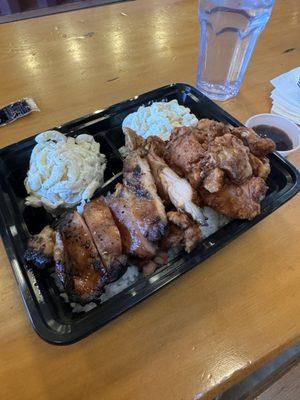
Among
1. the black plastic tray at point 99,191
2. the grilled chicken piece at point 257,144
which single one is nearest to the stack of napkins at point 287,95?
the black plastic tray at point 99,191

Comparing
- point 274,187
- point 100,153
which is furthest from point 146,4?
point 274,187

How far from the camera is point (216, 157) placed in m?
1.06

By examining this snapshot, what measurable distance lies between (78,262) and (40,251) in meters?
0.12

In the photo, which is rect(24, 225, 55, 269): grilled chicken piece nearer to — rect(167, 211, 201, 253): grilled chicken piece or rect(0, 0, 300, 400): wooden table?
rect(0, 0, 300, 400): wooden table

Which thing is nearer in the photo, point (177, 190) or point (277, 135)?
point (177, 190)

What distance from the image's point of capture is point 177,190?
1.02 metres

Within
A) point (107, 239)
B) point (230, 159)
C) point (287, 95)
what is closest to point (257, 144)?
point (230, 159)

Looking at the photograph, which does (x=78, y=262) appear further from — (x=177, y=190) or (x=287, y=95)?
(x=287, y=95)

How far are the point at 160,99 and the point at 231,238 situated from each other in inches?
33.0

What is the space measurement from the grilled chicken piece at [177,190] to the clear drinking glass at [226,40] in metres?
0.94

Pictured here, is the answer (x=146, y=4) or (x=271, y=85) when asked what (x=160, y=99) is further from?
(x=146, y=4)

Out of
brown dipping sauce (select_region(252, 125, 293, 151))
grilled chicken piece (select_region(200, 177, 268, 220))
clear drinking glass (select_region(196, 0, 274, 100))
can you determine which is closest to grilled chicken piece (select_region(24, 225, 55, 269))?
grilled chicken piece (select_region(200, 177, 268, 220))

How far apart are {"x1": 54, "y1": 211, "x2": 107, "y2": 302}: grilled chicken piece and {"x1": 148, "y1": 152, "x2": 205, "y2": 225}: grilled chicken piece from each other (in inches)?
11.9

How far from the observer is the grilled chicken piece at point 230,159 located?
104 cm
